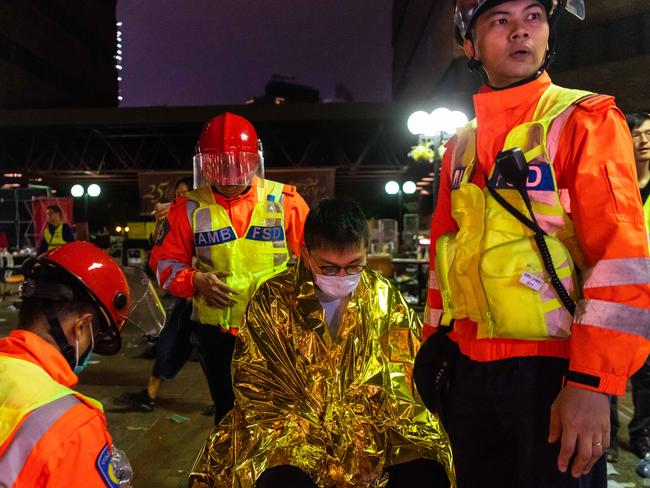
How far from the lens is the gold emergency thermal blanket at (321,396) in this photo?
1936mm

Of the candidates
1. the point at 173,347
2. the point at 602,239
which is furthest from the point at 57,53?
the point at 602,239

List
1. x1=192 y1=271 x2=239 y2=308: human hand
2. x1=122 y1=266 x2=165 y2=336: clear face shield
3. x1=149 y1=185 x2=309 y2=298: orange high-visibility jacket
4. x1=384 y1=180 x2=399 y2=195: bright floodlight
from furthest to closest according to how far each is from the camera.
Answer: x1=384 y1=180 x2=399 y2=195: bright floodlight, x1=149 y1=185 x2=309 y2=298: orange high-visibility jacket, x1=192 y1=271 x2=239 y2=308: human hand, x1=122 y1=266 x2=165 y2=336: clear face shield

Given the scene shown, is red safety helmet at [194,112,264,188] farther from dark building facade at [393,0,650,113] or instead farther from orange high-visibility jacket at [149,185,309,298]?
dark building facade at [393,0,650,113]

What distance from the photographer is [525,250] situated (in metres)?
1.32

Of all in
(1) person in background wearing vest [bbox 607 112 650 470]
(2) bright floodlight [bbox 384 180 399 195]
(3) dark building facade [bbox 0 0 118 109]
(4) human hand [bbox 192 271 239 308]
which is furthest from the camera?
(3) dark building facade [bbox 0 0 118 109]

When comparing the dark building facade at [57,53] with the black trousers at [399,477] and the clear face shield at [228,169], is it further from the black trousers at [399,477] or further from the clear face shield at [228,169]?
the black trousers at [399,477]

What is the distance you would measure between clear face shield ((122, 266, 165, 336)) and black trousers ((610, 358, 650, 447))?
297 cm

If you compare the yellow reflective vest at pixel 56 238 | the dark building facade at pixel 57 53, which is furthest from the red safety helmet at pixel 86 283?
the dark building facade at pixel 57 53

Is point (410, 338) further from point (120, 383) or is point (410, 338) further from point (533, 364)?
point (120, 383)

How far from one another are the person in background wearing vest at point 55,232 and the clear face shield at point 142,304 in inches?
308

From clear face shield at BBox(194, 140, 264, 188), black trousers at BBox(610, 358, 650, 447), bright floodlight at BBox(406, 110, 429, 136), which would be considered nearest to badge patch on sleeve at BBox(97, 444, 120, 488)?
clear face shield at BBox(194, 140, 264, 188)

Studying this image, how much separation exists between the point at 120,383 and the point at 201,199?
11.2 ft

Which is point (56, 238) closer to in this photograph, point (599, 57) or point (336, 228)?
point (336, 228)

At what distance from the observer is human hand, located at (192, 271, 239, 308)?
272 centimetres
